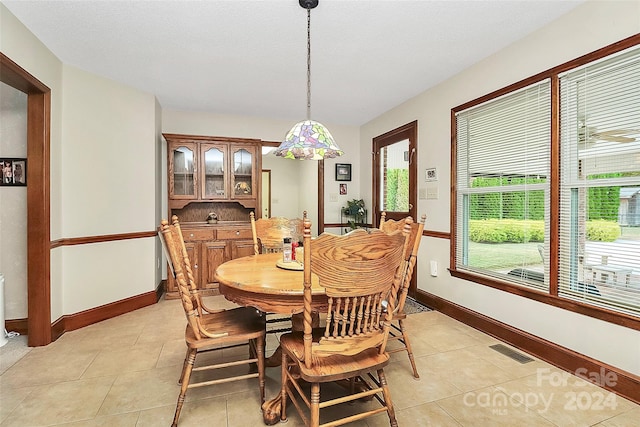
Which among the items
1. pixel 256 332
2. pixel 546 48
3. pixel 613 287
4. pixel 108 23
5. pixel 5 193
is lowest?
pixel 256 332

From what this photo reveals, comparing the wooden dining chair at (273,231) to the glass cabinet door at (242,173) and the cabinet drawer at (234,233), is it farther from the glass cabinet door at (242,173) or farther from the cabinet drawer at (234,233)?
the glass cabinet door at (242,173)

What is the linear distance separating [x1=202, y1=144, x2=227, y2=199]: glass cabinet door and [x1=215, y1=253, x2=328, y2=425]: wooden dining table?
2.50 m

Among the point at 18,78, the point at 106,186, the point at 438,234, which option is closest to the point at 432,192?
the point at 438,234

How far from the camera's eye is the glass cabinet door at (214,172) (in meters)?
4.32

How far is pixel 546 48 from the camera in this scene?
7.98ft

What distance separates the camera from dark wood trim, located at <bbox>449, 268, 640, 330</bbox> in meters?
1.96

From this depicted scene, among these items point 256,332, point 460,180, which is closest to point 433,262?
point 460,180

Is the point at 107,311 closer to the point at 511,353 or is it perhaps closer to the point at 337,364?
the point at 337,364

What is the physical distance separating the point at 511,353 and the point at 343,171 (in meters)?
3.55

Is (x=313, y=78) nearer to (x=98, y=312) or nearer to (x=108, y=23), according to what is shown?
(x=108, y=23)

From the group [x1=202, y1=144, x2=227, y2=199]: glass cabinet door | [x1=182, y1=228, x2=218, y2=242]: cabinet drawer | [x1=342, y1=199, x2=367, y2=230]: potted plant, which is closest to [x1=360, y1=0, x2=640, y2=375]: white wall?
[x1=342, y1=199, x2=367, y2=230]: potted plant

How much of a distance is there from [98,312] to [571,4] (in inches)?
189

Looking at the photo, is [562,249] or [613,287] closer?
[613,287]

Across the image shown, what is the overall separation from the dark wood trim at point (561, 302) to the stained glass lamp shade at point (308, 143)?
187 cm
